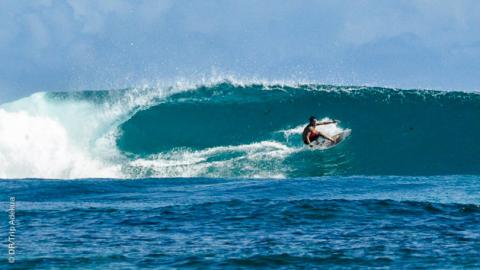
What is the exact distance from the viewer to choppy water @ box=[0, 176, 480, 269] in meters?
9.57

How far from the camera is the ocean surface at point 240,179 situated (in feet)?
32.9

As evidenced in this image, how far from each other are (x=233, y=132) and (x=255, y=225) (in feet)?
43.3

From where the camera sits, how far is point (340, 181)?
16625 millimetres

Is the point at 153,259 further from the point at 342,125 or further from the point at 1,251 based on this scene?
the point at 342,125

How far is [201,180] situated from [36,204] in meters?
4.49

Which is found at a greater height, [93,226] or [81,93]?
[81,93]

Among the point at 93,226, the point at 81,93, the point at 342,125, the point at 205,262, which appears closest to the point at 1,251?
the point at 93,226

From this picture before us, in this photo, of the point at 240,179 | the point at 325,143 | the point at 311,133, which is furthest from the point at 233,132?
the point at 240,179

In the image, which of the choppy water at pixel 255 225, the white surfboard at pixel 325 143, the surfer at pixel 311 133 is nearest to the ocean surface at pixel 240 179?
the choppy water at pixel 255 225

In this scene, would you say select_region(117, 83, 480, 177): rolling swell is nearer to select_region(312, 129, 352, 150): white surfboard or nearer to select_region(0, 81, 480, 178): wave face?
select_region(0, 81, 480, 178): wave face

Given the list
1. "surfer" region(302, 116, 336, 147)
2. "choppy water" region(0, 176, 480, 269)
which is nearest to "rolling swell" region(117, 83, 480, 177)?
"surfer" region(302, 116, 336, 147)

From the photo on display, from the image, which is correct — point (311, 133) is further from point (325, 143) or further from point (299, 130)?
point (299, 130)

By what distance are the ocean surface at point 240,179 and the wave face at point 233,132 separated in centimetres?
6

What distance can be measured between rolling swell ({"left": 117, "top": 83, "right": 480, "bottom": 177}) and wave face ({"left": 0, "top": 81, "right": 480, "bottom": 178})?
0.03 m
